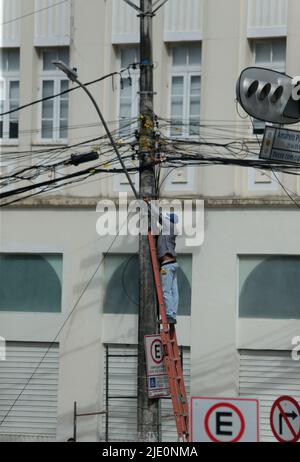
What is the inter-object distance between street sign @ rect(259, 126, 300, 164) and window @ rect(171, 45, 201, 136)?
25.1ft

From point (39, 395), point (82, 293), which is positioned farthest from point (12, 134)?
point (39, 395)

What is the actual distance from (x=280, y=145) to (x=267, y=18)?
7.78m

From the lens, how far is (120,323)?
2362 cm

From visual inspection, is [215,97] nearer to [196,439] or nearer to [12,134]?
[12,134]

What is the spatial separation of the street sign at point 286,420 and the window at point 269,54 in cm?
945

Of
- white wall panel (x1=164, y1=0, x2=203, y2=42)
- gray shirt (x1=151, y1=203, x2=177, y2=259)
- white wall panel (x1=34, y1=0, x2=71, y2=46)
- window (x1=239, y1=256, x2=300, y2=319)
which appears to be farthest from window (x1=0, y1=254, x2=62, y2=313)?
white wall panel (x1=164, y1=0, x2=203, y2=42)

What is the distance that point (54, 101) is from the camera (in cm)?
2466

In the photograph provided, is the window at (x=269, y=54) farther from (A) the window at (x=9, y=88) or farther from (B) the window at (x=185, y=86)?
(A) the window at (x=9, y=88)

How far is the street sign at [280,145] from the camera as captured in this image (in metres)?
15.9

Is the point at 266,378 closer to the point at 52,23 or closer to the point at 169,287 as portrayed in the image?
the point at 169,287

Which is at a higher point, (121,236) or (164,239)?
(121,236)

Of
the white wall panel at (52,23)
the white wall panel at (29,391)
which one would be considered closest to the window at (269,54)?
the white wall panel at (52,23)

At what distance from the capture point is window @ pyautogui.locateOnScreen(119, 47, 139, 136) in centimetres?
2378

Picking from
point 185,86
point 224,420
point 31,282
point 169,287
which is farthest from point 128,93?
point 224,420
